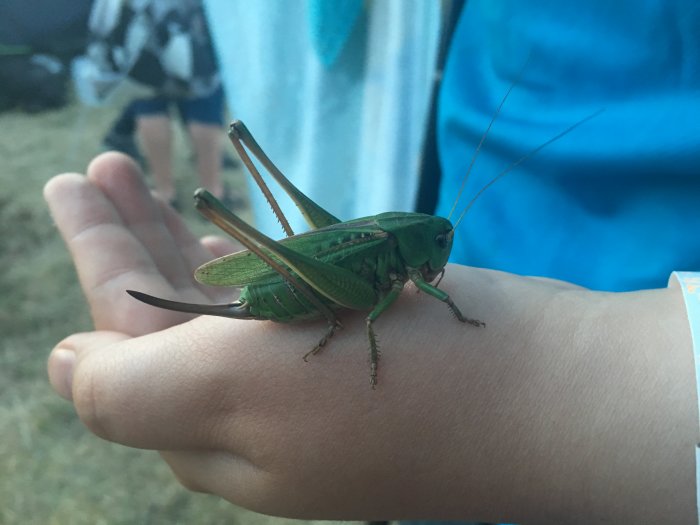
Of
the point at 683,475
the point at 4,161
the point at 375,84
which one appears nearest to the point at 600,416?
the point at 683,475

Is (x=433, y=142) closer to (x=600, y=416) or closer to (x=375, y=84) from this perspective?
(x=375, y=84)

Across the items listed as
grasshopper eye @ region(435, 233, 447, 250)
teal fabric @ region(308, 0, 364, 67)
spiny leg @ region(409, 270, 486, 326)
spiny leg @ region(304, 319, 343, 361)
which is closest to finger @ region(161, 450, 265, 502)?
spiny leg @ region(304, 319, 343, 361)

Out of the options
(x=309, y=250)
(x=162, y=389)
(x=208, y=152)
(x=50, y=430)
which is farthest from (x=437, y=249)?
(x=208, y=152)

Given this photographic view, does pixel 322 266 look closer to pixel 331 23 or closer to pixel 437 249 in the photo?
pixel 437 249

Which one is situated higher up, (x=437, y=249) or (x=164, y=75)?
(x=437, y=249)

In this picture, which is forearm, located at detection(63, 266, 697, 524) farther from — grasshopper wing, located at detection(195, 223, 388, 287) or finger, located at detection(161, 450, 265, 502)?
grasshopper wing, located at detection(195, 223, 388, 287)

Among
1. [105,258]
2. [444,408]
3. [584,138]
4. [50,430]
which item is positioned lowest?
[50,430]
